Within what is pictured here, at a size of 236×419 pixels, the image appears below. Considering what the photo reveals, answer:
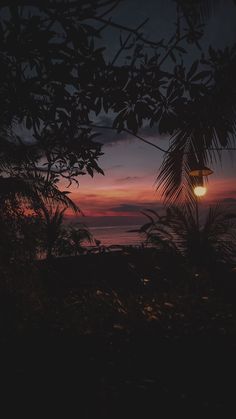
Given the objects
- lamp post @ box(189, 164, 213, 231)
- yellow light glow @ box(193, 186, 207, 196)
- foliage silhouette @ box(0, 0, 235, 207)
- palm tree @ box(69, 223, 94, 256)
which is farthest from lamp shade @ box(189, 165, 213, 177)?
palm tree @ box(69, 223, 94, 256)

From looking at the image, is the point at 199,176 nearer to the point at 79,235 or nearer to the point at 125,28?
the point at 125,28

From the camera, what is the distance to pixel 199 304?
4.39 m

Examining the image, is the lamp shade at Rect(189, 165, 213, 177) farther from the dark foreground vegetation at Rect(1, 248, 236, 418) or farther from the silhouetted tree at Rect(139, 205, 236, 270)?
the dark foreground vegetation at Rect(1, 248, 236, 418)

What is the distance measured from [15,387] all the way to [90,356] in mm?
738

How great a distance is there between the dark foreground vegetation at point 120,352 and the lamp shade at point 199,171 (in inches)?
65.2

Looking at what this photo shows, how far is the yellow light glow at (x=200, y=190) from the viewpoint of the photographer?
6.11 m

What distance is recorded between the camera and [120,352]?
137 inches

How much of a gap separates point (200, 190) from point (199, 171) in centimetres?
49

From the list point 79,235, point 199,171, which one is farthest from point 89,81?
point 79,235

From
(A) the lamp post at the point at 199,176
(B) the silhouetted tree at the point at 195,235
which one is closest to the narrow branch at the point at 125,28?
(A) the lamp post at the point at 199,176

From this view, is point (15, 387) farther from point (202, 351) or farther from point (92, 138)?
point (92, 138)

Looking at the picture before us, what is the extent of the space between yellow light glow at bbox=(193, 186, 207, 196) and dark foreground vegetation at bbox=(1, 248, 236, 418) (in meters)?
1.59

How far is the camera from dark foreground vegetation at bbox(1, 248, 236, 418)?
9.19 ft

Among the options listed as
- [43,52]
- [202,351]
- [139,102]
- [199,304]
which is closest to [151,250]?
[199,304]
